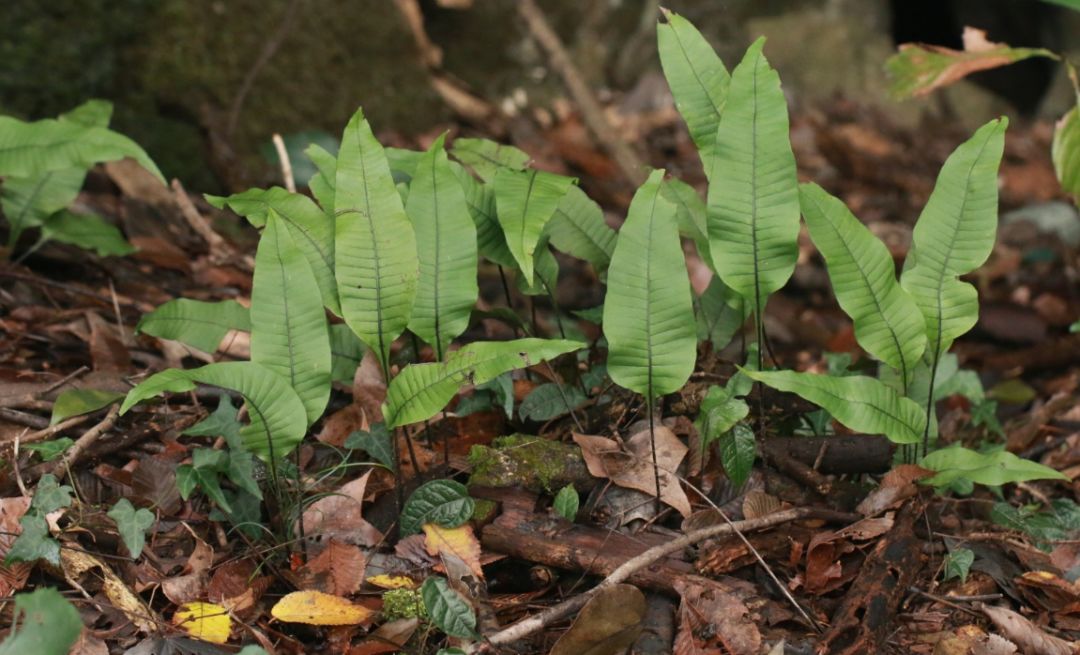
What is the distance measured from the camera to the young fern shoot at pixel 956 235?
189 cm

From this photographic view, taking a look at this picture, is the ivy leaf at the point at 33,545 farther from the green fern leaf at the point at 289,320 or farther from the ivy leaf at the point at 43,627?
the green fern leaf at the point at 289,320

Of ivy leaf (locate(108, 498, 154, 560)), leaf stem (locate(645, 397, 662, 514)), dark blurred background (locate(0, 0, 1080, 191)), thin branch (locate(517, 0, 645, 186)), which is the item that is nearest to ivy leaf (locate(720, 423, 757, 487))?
leaf stem (locate(645, 397, 662, 514))

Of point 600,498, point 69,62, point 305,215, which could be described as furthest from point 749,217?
point 69,62

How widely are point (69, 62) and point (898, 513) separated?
2.90 metres

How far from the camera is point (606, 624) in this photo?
169 cm

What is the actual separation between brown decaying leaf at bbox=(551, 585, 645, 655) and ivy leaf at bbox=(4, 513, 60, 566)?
0.82m

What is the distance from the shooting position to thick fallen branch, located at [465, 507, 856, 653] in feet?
5.48

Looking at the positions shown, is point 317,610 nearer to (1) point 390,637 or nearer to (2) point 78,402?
(1) point 390,637

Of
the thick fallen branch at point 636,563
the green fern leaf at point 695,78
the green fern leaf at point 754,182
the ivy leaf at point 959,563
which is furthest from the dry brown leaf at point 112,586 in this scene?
the ivy leaf at point 959,563

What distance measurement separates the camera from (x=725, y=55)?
20.7 feet

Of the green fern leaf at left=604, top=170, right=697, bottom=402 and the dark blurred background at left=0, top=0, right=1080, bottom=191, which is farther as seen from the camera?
the dark blurred background at left=0, top=0, right=1080, bottom=191

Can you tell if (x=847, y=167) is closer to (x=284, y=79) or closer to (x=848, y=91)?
(x=848, y=91)

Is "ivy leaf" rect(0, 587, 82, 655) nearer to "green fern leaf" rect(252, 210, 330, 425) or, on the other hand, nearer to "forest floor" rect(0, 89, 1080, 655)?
"forest floor" rect(0, 89, 1080, 655)

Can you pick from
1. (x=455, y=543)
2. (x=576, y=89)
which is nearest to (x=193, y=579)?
(x=455, y=543)
